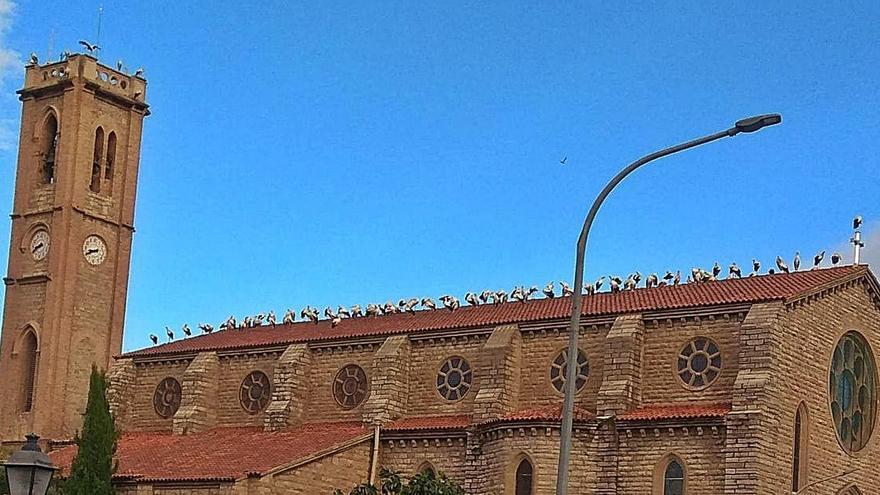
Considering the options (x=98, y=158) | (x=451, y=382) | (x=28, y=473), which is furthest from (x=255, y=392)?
→ (x=28, y=473)

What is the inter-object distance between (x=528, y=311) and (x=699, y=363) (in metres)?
6.79

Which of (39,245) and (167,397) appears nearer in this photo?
(167,397)

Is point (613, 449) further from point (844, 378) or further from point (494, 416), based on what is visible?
point (844, 378)

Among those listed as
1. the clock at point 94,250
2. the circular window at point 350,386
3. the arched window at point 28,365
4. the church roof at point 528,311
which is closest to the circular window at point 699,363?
the church roof at point 528,311

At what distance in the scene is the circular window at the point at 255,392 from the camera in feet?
161

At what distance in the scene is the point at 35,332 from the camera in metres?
54.5

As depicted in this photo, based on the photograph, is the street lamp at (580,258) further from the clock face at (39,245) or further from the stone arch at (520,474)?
the clock face at (39,245)

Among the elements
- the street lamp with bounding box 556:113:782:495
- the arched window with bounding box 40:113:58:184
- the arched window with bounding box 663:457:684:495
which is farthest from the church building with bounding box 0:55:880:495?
the street lamp with bounding box 556:113:782:495

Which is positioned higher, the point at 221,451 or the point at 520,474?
the point at 221,451

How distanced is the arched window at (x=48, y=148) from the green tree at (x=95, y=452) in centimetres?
1611

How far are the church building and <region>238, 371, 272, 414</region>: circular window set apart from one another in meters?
0.08

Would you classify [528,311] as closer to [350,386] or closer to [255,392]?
[350,386]

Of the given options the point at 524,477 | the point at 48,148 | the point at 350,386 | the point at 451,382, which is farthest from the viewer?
the point at 48,148

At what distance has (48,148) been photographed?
186 feet
